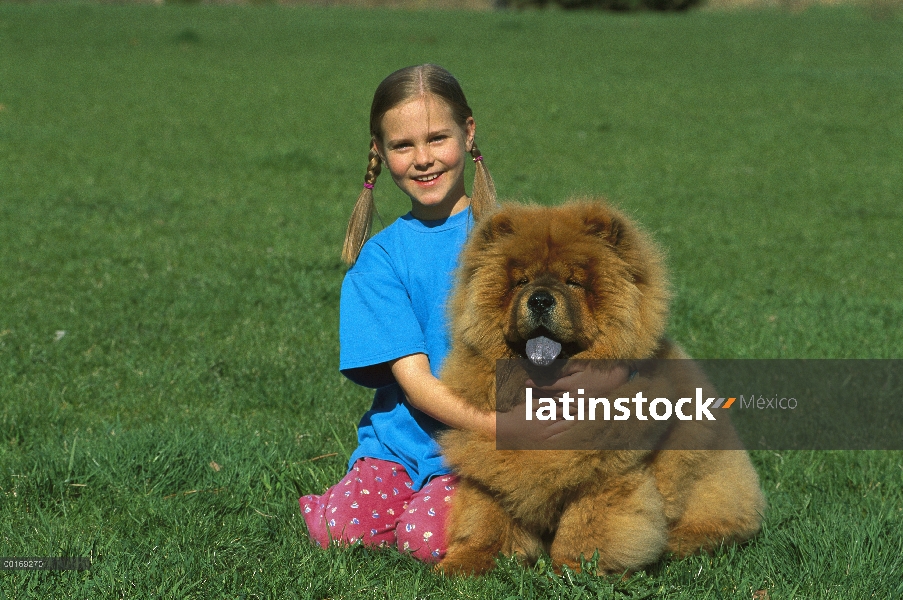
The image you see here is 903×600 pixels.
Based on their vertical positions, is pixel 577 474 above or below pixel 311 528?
above

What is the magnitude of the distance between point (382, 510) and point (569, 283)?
50.6 inches

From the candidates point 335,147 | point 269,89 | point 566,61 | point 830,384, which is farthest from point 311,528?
point 566,61

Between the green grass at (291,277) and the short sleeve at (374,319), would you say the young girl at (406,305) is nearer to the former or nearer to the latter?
the short sleeve at (374,319)

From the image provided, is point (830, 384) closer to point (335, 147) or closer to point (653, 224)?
point (653, 224)

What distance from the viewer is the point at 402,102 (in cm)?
360

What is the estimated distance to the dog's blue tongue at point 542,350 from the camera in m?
2.86

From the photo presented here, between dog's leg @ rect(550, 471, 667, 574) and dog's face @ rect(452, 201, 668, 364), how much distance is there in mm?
447

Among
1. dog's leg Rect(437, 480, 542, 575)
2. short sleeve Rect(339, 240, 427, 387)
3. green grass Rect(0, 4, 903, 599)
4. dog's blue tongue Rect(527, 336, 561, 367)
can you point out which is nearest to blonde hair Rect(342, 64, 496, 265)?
short sleeve Rect(339, 240, 427, 387)

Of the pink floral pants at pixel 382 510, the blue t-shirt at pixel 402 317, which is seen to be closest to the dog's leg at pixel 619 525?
the pink floral pants at pixel 382 510

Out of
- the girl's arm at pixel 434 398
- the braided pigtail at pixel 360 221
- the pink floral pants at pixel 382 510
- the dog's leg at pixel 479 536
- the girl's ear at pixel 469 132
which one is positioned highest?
the girl's ear at pixel 469 132

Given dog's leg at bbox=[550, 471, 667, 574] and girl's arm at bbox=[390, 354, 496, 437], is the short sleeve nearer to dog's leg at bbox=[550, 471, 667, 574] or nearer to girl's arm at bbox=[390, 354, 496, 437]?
girl's arm at bbox=[390, 354, 496, 437]

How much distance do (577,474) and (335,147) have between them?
11057mm

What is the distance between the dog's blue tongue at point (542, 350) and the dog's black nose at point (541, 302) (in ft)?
0.41

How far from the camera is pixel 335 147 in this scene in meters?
13.4
